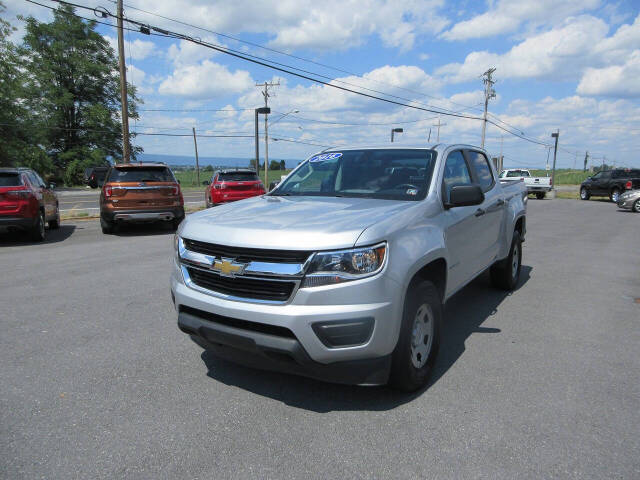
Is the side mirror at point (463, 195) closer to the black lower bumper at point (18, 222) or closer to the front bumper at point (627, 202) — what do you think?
the black lower bumper at point (18, 222)

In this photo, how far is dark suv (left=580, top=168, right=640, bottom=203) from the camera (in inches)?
933

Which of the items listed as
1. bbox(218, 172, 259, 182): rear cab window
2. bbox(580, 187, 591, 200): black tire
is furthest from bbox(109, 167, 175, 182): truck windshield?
bbox(580, 187, 591, 200): black tire

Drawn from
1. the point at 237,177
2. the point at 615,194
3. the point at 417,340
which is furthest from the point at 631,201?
the point at 417,340

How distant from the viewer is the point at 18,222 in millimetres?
9656

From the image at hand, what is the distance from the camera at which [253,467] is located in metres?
2.45

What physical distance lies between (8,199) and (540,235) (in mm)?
12255

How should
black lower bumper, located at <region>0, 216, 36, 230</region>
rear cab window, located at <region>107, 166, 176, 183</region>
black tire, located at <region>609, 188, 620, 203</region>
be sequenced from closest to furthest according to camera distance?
black lower bumper, located at <region>0, 216, 36, 230</region>
rear cab window, located at <region>107, 166, 176, 183</region>
black tire, located at <region>609, 188, 620, 203</region>

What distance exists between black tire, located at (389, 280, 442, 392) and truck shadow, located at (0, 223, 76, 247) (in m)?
9.75

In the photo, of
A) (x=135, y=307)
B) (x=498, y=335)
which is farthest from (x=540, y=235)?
(x=135, y=307)

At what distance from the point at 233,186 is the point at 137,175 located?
6114 millimetres

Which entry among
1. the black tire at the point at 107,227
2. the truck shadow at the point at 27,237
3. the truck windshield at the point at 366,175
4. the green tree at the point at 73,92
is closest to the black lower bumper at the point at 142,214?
the black tire at the point at 107,227

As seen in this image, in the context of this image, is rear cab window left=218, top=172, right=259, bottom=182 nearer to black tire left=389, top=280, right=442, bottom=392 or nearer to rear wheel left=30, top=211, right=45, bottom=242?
rear wheel left=30, top=211, right=45, bottom=242

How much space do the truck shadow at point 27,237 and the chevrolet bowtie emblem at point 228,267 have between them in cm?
904

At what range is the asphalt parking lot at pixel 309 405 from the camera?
2.48m
